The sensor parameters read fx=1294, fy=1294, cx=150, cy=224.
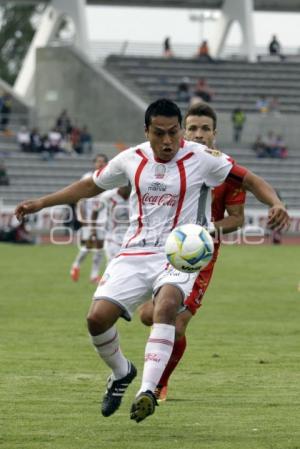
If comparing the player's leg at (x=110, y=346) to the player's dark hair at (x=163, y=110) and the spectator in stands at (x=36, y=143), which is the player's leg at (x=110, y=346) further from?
the spectator in stands at (x=36, y=143)

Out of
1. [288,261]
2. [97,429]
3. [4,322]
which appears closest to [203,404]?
[97,429]

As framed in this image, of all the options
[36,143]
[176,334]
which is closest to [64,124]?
[36,143]

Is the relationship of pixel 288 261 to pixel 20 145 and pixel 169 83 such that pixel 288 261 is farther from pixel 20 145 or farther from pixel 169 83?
pixel 169 83

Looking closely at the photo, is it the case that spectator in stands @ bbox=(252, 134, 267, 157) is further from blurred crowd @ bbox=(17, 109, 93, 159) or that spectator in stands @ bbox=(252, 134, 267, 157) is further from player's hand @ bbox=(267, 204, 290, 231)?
player's hand @ bbox=(267, 204, 290, 231)

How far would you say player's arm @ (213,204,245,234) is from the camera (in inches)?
380

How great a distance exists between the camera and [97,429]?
27.8ft

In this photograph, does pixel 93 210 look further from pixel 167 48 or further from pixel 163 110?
pixel 167 48

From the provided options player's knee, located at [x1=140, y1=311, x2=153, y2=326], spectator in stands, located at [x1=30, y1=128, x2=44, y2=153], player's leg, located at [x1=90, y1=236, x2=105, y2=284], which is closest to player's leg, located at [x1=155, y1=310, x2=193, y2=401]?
player's knee, located at [x1=140, y1=311, x2=153, y2=326]

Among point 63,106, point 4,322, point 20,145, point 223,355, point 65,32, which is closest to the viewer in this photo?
point 223,355

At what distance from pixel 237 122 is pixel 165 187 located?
44.9 m

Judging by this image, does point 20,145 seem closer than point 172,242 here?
No

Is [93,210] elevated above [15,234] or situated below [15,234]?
above

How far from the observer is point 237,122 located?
53.5m

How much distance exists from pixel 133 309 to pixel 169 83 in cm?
4850
